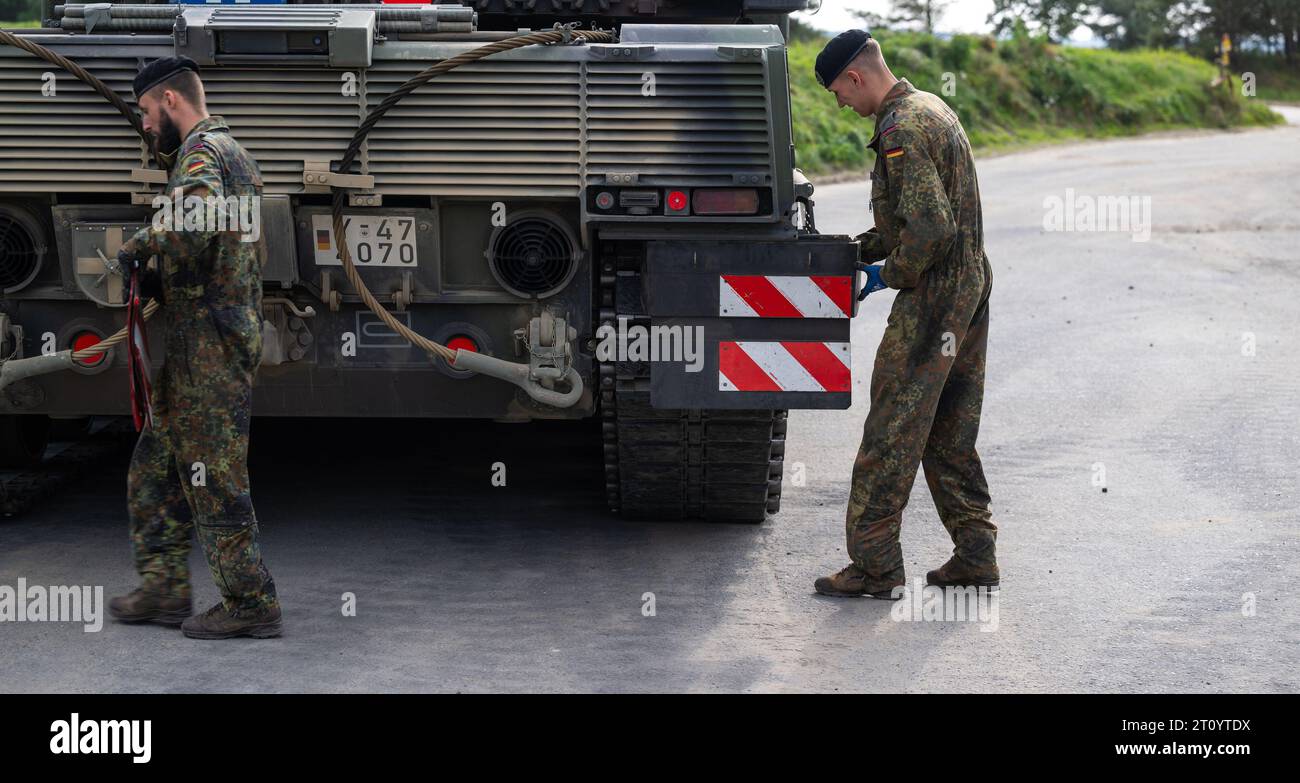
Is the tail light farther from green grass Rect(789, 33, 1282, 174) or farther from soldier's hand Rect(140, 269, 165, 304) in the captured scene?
green grass Rect(789, 33, 1282, 174)

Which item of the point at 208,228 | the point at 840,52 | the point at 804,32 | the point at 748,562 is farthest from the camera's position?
the point at 804,32

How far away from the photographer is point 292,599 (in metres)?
5.45

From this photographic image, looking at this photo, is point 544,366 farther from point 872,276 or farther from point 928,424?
point 928,424

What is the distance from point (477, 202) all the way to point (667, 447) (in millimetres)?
1144

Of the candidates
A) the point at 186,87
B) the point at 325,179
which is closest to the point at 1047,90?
the point at 325,179

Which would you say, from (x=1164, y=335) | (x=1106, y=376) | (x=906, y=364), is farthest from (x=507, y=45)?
(x=1164, y=335)

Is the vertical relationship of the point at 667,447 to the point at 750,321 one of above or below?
below

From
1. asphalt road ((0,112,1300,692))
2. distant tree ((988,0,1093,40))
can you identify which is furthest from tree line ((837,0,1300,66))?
asphalt road ((0,112,1300,692))

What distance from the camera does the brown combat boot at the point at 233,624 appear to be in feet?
16.4

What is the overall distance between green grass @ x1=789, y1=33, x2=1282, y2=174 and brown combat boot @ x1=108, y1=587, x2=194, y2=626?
2330cm

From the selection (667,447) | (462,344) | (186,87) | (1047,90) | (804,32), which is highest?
(804,32)

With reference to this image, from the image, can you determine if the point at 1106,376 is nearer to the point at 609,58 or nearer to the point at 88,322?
the point at 609,58

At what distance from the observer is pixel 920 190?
210 inches
